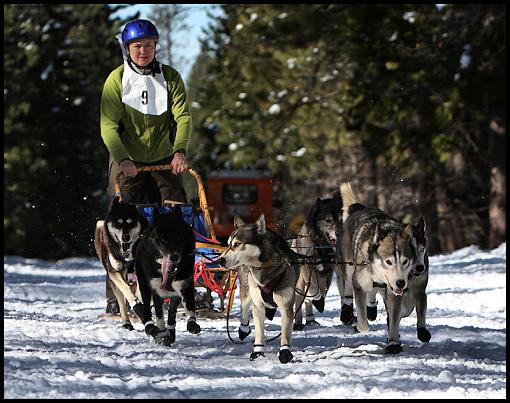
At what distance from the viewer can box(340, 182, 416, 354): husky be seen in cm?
726

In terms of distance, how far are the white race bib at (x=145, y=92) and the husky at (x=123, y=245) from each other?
2.22 feet

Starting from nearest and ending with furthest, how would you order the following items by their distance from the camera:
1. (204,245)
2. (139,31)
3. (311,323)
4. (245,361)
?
(245,361), (139,31), (204,245), (311,323)

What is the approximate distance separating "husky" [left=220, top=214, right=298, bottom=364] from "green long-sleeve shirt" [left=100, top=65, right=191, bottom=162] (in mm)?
1328

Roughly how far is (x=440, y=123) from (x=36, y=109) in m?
23.7

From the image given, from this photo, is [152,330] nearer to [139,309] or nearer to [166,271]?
[139,309]

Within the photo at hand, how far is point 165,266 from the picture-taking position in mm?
7406

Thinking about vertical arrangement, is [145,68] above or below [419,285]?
above

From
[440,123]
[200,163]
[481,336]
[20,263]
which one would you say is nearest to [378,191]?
[440,123]

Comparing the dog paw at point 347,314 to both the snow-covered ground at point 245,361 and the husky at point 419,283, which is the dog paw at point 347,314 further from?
the husky at point 419,283

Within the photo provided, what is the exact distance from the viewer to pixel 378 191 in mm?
29406

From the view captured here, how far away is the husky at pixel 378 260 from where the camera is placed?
726cm

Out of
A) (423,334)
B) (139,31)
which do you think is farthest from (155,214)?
(423,334)

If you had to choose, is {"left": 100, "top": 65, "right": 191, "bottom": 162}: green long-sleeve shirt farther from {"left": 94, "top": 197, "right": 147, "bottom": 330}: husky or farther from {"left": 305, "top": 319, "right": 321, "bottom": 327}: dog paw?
{"left": 305, "top": 319, "right": 321, "bottom": 327}: dog paw

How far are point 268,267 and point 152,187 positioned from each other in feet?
6.98
